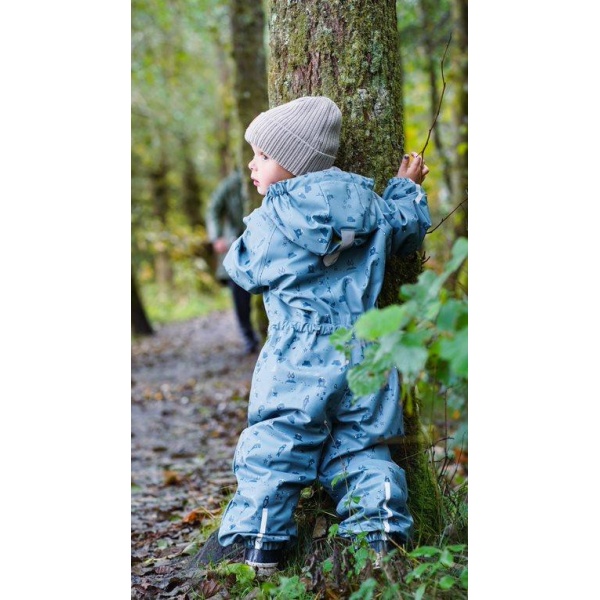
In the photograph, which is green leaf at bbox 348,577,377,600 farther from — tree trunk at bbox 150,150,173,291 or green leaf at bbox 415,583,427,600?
tree trunk at bbox 150,150,173,291

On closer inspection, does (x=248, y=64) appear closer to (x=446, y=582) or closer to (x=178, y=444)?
(x=178, y=444)

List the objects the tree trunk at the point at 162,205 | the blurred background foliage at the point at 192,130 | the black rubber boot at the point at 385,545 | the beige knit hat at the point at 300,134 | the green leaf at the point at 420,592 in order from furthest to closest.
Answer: the tree trunk at the point at 162,205, the blurred background foliage at the point at 192,130, the beige knit hat at the point at 300,134, the black rubber boot at the point at 385,545, the green leaf at the point at 420,592

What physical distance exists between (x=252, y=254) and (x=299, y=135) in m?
0.43

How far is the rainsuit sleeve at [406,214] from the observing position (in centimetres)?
269

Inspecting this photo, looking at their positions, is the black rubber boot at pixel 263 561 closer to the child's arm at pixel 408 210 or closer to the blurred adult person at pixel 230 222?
the child's arm at pixel 408 210

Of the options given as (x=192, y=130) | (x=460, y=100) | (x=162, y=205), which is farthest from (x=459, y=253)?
(x=162, y=205)

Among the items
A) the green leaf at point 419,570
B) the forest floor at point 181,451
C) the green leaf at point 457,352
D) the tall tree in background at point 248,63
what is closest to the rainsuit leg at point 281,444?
the forest floor at point 181,451

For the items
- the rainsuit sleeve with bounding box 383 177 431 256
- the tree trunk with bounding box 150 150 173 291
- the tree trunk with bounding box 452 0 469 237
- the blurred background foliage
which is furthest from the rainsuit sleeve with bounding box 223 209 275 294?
the tree trunk with bounding box 150 150 173 291

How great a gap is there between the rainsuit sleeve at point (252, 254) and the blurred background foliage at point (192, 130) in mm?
4400

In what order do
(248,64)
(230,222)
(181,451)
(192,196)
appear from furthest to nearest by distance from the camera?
1. (192,196)
2. (230,222)
3. (248,64)
4. (181,451)

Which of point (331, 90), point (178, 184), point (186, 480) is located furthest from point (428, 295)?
point (178, 184)

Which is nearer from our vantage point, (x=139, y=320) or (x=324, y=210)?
(x=324, y=210)

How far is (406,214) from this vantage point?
8.84 feet
